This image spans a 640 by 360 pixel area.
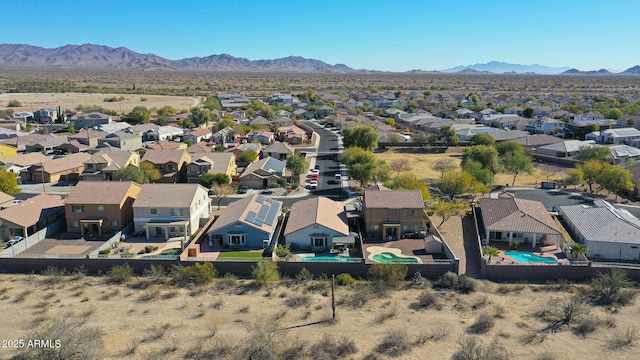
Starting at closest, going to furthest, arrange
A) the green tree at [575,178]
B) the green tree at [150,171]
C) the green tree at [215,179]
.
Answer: the green tree at [575,178]
the green tree at [215,179]
the green tree at [150,171]

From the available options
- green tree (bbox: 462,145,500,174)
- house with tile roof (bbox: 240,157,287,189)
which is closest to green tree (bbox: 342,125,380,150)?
green tree (bbox: 462,145,500,174)

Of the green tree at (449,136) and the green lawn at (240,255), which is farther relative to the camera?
the green tree at (449,136)

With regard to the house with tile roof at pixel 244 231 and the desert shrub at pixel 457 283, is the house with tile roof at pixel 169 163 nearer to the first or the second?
the house with tile roof at pixel 244 231

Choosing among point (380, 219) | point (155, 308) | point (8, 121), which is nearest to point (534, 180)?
point (380, 219)

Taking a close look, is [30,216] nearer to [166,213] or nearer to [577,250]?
[166,213]

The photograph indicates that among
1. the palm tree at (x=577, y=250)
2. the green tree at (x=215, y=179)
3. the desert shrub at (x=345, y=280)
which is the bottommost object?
the desert shrub at (x=345, y=280)

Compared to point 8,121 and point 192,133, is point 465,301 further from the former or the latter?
point 8,121

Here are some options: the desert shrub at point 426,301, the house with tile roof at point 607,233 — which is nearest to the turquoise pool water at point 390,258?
the desert shrub at point 426,301
